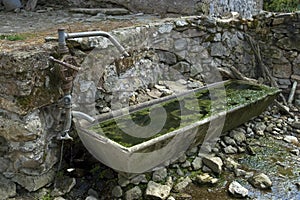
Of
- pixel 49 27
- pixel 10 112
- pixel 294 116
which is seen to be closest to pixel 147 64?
pixel 49 27

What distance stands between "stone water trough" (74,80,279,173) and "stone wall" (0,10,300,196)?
0.76 ft

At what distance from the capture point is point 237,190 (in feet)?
8.67

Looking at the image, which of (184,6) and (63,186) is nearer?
(63,186)

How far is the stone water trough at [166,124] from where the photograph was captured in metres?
2.41

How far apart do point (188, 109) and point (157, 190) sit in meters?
0.97

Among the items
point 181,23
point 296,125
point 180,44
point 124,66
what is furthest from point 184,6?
point 296,125

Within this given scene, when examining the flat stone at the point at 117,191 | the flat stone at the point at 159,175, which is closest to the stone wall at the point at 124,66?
the flat stone at the point at 117,191

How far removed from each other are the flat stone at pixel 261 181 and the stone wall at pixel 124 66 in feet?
4.48

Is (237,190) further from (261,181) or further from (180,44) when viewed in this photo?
(180,44)

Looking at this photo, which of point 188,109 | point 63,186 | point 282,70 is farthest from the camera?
point 282,70

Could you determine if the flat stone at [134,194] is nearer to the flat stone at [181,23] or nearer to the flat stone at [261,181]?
the flat stone at [261,181]

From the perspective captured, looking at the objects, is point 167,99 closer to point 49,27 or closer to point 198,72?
point 198,72

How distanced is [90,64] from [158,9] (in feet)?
6.13

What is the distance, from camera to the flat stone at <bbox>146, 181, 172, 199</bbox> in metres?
2.50
